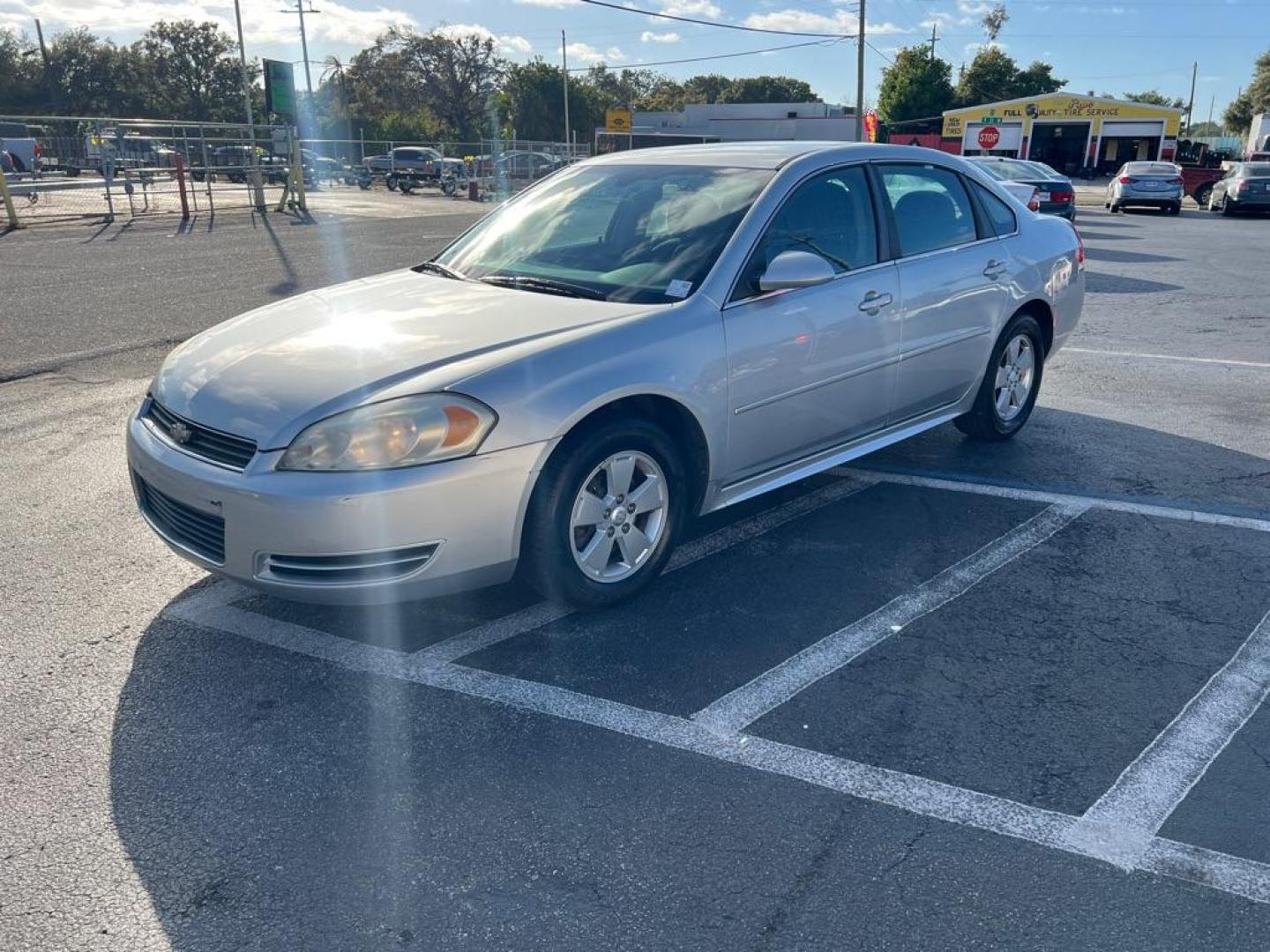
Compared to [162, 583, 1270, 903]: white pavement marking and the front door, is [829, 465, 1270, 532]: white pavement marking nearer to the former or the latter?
the front door

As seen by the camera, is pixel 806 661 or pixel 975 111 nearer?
pixel 806 661

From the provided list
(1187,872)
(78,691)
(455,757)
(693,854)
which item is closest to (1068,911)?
(1187,872)

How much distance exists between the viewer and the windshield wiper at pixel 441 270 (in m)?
4.69

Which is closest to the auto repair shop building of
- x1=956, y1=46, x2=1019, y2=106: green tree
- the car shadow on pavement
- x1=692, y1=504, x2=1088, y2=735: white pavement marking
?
x1=956, y1=46, x2=1019, y2=106: green tree

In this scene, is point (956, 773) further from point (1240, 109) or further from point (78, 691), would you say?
point (1240, 109)

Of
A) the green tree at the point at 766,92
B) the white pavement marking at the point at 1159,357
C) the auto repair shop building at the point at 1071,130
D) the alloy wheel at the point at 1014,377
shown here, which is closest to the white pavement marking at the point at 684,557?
the alloy wheel at the point at 1014,377

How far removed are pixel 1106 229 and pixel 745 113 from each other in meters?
55.1

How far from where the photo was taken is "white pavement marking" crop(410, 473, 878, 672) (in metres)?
3.64

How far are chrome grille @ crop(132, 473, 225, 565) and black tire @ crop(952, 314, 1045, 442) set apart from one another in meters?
4.01

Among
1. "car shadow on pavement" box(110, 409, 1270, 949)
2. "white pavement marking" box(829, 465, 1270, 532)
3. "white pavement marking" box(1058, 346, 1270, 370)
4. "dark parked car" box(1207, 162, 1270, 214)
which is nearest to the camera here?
"car shadow on pavement" box(110, 409, 1270, 949)

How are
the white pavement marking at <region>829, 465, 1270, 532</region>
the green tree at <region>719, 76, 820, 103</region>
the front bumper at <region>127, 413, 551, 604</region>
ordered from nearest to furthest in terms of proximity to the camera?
1. the front bumper at <region>127, 413, 551, 604</region>
2. the white pavement marking at <region>829, 465, 1270, 532</region>
3. the green tree at <region>719, 76, 820, 103</region>

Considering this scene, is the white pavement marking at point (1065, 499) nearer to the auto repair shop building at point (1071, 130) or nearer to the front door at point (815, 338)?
the front door at point (815, 338)

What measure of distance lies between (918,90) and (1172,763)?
7816 centimetres

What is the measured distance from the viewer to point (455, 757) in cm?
300
